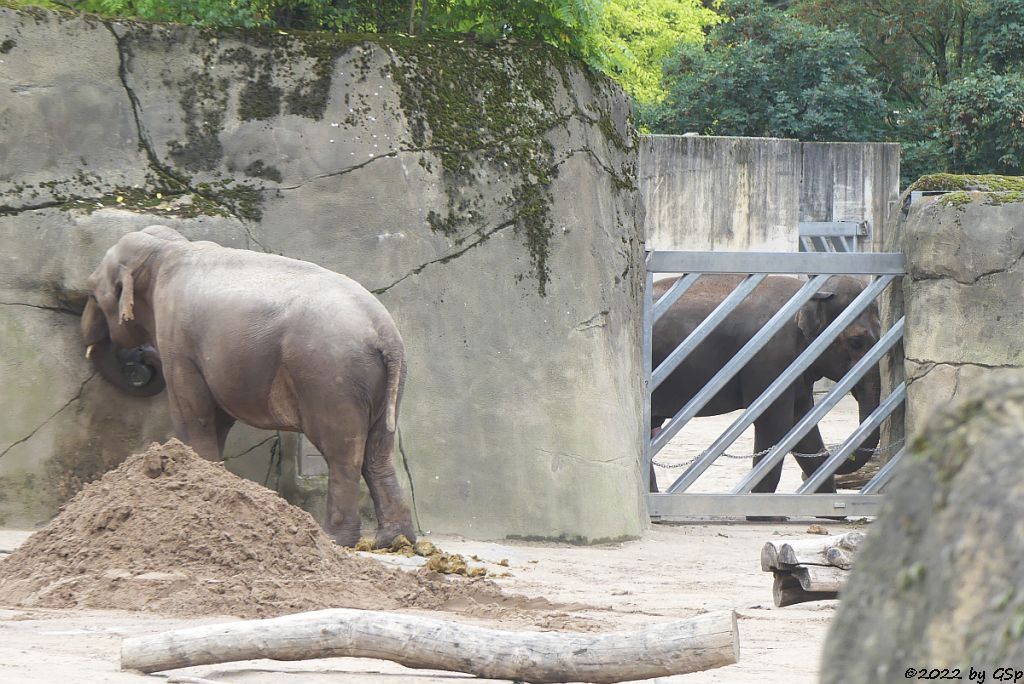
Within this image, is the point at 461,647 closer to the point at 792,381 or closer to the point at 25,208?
the point at 25,208

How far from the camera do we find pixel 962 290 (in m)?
8.84

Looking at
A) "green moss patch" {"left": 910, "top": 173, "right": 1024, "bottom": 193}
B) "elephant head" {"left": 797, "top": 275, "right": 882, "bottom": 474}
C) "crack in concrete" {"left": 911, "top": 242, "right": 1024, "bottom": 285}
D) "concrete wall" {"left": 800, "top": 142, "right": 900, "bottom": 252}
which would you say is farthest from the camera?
"concrete wall" {"left": 800, "top": 142, "right": 900, "bottom": 252}

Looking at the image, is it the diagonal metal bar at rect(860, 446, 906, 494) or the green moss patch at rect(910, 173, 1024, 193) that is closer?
the green moss patch at rect(910, 173, 1024, 193)

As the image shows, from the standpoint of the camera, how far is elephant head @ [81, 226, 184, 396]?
6.92 meters

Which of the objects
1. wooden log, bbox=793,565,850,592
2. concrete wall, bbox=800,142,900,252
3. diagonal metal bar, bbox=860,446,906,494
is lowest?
concrete wall, bbox=800,142,900,252

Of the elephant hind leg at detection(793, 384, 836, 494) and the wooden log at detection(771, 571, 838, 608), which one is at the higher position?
the wooden log at detection(771, 571, 838, 608)

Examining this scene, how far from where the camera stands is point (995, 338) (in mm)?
8773

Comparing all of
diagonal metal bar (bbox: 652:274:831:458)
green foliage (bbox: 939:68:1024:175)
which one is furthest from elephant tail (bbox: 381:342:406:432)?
green foliage (bbox: 939:68:1024:175)

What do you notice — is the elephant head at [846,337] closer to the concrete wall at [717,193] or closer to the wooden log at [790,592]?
the wooden log at [790,592]

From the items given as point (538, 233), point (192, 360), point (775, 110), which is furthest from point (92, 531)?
point (775, 110)

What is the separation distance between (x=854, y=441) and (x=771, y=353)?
977mm

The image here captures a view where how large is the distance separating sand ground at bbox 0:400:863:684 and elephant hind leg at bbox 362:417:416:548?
16.7 inches

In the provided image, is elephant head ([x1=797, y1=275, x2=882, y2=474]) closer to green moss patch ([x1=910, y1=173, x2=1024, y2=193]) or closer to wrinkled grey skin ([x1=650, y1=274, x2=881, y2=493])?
wrinkled grey skin ([x1=650, y1=274, x2=881, y2=493])

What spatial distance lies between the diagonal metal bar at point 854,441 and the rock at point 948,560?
7799mm
